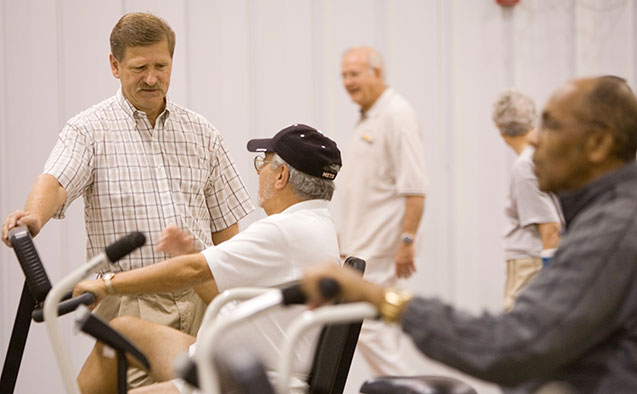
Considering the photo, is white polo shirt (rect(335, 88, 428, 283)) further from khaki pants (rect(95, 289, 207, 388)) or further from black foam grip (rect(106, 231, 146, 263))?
black foam grip (rect(106, 231, 146, 263))

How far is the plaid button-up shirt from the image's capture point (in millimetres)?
2289

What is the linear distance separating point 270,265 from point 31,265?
0.52m

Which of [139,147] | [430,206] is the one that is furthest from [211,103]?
[139,147]

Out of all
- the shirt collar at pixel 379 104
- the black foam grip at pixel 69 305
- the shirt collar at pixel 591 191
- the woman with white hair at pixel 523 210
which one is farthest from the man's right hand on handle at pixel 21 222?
the shirt collar at pixel 379 104

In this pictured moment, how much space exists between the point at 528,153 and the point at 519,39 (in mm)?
1418

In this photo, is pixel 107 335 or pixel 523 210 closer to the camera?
pixel 107 335

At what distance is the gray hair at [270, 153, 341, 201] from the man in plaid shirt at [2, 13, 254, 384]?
0.49 metres

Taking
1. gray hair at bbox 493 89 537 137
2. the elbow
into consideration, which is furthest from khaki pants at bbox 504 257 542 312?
the elbow

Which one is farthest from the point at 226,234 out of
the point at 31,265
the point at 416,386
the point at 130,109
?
the point at 416,386

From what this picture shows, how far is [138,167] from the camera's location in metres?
2.33

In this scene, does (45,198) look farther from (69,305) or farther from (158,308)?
(69,305)

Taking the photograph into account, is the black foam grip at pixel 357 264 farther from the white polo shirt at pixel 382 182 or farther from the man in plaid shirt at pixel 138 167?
the white polo shirt at pixel 382 182

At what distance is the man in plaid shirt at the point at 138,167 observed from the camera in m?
2.26

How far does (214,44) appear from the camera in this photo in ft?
12.8
